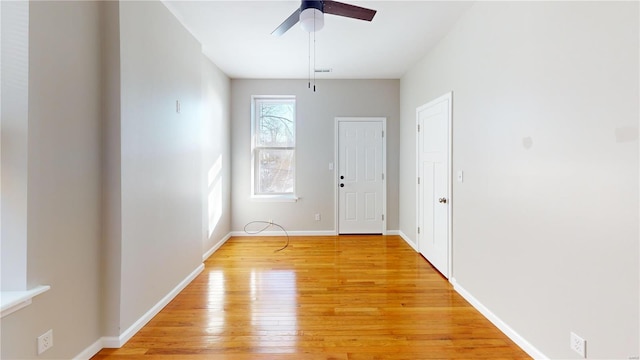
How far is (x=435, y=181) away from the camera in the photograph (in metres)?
3.44

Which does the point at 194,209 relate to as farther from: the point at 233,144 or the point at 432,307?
the point at 432,307

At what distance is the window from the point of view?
4.96 metres

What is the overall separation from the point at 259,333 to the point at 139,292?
3.24ft

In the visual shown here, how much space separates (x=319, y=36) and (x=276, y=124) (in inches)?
80.5

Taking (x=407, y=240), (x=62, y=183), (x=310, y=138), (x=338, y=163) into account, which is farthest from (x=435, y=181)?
(x=62, y=183)

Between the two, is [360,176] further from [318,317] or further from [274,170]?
[318,317]

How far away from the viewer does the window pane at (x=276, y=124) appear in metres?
4.97

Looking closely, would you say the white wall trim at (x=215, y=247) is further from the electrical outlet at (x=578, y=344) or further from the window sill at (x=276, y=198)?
the electrical outlet at (x=578, y=344)

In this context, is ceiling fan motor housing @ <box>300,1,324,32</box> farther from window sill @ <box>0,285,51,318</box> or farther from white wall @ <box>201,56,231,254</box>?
window sill @ <box>0,285,51,318</box>

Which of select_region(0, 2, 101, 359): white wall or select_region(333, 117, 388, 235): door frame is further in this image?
select_region(333, 117, 388, 235): door frame

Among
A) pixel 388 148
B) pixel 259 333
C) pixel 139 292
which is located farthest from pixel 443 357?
pixel 388 148


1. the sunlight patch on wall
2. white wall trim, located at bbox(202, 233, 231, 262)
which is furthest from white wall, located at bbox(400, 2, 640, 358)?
the sunlight patch on wall

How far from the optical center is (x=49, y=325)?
1579 mm

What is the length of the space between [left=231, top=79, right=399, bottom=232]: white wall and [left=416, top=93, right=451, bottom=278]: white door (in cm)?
105
